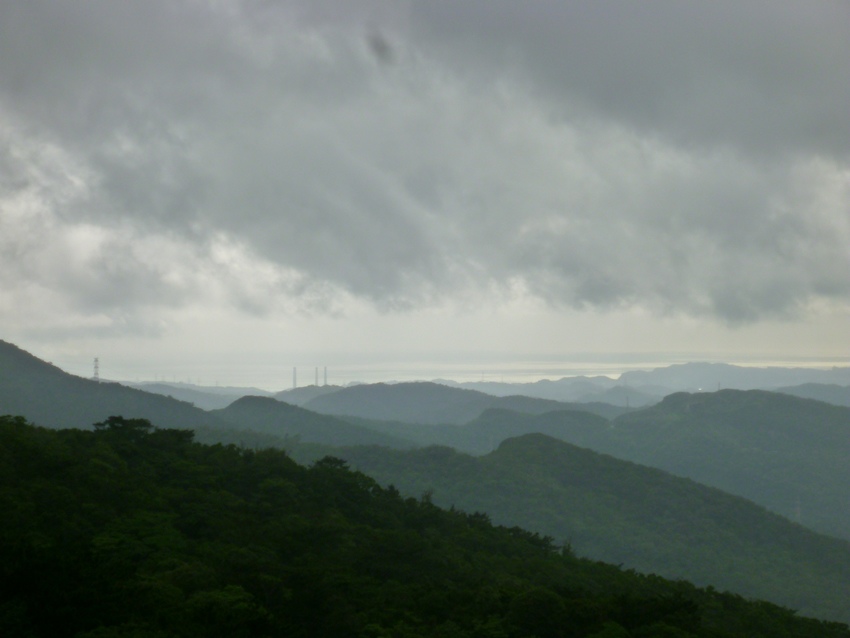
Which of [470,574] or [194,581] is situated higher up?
[194,581]

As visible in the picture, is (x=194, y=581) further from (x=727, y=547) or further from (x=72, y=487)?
(x=727, y=547)

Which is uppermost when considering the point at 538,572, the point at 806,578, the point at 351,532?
the point at 351,532

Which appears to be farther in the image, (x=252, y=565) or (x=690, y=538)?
(x=690, y=538)

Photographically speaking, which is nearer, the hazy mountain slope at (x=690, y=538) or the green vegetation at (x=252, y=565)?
the green vegetation at (x=252, y=565)

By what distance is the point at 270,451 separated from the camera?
78.9 meters

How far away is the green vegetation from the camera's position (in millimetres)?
29453

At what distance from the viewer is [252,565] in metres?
39.1

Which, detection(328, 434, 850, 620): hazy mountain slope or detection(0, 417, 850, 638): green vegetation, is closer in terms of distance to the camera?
detection(0, 417, 850, 638): green vegetation

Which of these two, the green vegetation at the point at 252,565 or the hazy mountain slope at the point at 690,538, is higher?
the green vegetation at the point at 252,565

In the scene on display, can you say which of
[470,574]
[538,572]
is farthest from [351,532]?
[538,572]

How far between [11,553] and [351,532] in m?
32.3

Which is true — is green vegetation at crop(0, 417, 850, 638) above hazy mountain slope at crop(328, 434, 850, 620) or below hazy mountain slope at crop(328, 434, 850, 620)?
above

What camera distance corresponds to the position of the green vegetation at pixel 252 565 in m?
29.5

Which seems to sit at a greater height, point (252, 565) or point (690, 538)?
point (252, 565)
